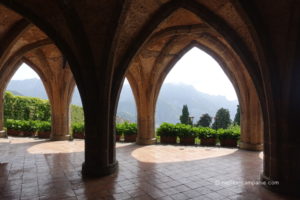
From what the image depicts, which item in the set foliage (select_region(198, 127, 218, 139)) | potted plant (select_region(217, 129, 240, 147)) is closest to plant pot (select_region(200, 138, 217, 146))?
foliage (select_region(198, 127, 218, 139))

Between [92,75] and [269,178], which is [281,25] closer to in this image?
[269,178]

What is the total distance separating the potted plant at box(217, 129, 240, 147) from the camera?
10.7m

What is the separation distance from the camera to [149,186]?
505 centimetres

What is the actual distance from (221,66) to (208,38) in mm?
2123

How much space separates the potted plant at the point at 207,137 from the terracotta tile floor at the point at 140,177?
2.38 metres

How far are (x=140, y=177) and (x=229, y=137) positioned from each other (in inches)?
263

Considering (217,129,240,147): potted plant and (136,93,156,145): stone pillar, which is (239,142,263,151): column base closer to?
(217,129,240,147): potted plant

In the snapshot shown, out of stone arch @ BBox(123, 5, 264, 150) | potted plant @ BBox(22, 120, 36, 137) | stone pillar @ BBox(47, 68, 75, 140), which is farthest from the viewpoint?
potted plant @ BBox(22, 120, 36, 137)

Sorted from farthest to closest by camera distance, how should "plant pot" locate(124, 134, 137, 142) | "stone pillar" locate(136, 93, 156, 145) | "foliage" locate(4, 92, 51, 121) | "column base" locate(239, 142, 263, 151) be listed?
"foliage" locate(4, 92, 51, 121) < "plant pot" locate(124, 134, 137, 142) < "stone pillar" locate(136, 93, 156, 145) < "column base" locate(239, 142, 263, 151)

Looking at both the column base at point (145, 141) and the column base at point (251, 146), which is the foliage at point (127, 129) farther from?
the column base at point (251, 146)

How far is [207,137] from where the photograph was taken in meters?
11.0

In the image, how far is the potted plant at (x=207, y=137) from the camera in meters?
11.0

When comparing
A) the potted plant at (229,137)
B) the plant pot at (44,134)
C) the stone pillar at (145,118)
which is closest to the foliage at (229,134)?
the potted plant at (229,137)

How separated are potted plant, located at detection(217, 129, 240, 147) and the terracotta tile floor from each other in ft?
6.78
